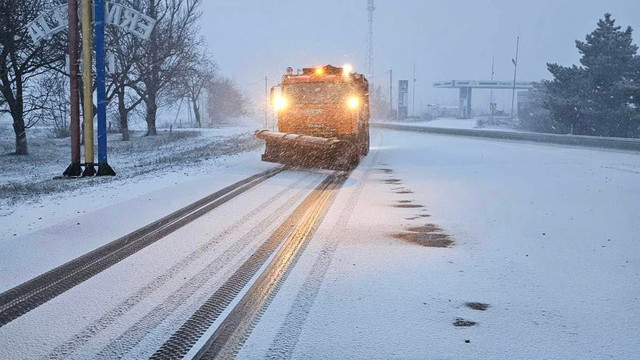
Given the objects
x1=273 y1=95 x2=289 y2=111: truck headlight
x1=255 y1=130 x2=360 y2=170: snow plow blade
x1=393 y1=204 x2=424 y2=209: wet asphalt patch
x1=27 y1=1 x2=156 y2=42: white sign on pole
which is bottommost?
x1=393 y1=204 x2=424 y2=209: wet asphalt patch

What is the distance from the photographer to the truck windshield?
48.0 ft

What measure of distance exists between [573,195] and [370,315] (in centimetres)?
755

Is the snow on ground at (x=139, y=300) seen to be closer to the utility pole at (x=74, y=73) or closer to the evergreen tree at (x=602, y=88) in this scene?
the utility pole at (x=74, y=73)

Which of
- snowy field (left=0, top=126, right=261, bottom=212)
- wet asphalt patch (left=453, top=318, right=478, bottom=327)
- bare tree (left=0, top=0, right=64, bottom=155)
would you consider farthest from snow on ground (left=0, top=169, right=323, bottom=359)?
bare tree (left=0, top=0, right=64, bottom=155)

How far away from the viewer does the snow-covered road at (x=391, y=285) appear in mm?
3455

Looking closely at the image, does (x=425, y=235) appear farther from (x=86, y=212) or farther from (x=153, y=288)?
(x=86, y=212)

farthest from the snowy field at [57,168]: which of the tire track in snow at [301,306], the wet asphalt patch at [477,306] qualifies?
the wet asphalt patch at [477,306]

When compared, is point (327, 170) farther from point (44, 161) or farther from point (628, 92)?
point (628, 92)

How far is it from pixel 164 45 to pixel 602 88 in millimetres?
32172

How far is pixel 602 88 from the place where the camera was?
123 ft

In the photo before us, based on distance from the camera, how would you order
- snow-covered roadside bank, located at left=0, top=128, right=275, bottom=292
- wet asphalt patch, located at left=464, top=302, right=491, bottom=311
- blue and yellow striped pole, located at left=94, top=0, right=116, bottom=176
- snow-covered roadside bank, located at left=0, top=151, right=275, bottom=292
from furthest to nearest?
blue and yellow striped pole, located at left=94, top=0, right=116, bottom=176 < snow-covered roadside bank, located at left=0, top=128, right=275, bottom=292 < snow-covered roadside bank, located at left=0, top=151, right=275, bottom=292 < wet asphalt patch, located at left=464, top=302, right=491, bottom=311

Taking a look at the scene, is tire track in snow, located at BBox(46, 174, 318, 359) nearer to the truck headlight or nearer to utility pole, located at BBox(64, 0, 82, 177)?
utility pole, located at BBox(64, 0, 82, 177)

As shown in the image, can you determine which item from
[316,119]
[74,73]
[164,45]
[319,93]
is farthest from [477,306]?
[164,45]

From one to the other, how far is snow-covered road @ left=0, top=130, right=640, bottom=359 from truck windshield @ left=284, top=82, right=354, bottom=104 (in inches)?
242
